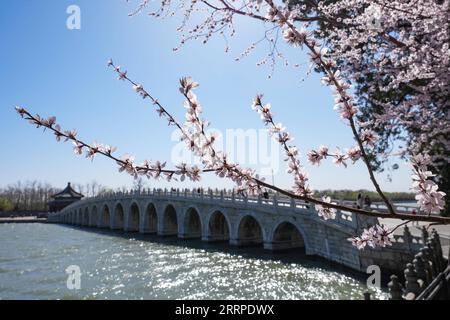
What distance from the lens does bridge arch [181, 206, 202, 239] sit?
123 ft

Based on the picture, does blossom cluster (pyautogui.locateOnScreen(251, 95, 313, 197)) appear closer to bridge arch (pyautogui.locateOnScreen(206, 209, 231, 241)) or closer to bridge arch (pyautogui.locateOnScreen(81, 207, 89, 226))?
bridge arch (pyautogui.locateOnScreen(206, 209, 231, 241))

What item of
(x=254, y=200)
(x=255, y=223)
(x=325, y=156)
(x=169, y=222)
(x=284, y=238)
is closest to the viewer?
(x=325, y=156)

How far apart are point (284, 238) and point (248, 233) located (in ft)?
15.4

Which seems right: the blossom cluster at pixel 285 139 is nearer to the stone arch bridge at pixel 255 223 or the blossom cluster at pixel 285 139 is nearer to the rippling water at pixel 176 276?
the rippling water at pixel 176 276

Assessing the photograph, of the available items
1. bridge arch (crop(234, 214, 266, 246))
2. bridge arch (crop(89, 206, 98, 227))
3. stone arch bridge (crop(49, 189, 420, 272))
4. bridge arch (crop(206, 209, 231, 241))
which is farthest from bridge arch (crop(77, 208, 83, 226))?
bridge arch (crop(234, 214, 266, 246))

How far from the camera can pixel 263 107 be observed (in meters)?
2.83

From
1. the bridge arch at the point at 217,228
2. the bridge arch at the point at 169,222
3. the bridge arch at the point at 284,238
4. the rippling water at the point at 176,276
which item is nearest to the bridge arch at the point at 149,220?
the bridge arch at the point at 169,222

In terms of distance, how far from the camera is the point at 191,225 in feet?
128

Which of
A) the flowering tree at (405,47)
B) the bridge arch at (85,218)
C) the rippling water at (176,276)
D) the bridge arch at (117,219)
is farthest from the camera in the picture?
the bridge arch at (85,218)

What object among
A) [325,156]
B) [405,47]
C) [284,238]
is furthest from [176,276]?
[325,156]

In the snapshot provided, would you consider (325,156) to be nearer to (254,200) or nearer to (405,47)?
(405,47)

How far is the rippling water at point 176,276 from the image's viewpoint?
1572 cm
